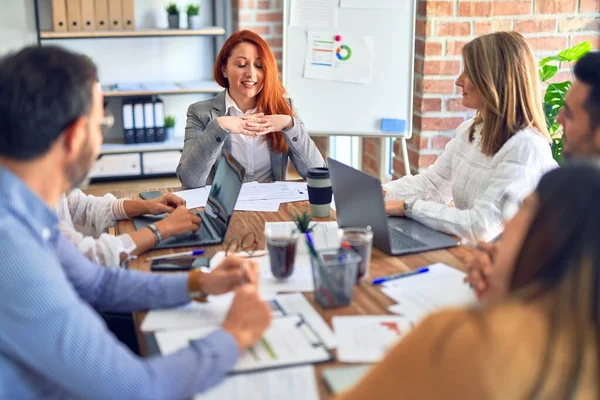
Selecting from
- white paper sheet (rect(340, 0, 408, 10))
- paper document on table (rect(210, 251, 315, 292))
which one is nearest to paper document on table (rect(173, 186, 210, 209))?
paper document on table (rect(210, 251, 315, 292))

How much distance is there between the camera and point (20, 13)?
4.60m

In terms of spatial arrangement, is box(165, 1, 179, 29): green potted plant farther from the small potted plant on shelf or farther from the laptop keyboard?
the laptop keyboard

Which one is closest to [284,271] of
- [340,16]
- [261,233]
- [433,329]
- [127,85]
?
[261,233]

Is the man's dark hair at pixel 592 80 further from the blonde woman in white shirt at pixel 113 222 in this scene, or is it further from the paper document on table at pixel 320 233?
the blonde woman in white shirt at pixel 113 222

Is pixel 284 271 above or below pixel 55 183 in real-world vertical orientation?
below

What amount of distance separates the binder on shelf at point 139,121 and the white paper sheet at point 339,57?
173cm

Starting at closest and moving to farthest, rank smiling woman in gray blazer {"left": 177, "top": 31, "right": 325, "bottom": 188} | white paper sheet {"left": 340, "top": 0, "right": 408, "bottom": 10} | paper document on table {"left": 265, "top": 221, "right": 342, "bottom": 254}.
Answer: paper document on table {"left": 265, "top": 221, "right": 342, "bottom": 254}
smiling woman in gray blazer {"left": 177, "top": 31, "right": 325, "bottom": 188}
white paper sheet {"left": 340, "top": 0, "right": 408, "bottom": 10}

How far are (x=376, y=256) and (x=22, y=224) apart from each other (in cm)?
88

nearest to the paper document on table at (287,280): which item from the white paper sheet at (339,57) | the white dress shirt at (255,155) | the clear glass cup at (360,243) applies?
the clear glass cup at (360,243)

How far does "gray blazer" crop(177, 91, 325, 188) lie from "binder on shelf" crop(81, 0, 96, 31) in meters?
2.16

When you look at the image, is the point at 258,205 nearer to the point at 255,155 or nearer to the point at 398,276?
the point at 255,155

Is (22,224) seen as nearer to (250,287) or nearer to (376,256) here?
(250,287)

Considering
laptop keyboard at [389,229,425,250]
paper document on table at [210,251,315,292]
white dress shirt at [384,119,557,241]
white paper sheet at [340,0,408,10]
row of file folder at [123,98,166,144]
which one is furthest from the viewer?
row of file folder at [123,98,166,144]

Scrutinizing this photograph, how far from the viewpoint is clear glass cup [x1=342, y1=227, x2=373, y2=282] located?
61.7 inches
